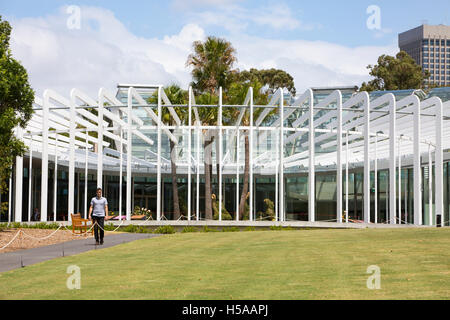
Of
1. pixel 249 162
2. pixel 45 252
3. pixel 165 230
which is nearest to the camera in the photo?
pixel 45 252

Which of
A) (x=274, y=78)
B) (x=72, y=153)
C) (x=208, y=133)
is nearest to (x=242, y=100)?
(x=208, y=133)

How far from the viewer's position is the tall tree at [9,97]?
18.7m

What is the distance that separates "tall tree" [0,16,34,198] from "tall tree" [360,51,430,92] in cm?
6299

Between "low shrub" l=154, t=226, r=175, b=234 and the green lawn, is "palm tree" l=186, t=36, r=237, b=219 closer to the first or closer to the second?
"low shrub" l=154, t=226, r=175, b=234

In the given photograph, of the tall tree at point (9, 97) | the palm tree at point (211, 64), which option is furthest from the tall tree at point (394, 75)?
the tall tree at point (9, 97)

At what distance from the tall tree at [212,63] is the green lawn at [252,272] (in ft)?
72.7

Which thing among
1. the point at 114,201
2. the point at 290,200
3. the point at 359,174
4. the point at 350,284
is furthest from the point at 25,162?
the point at 350,284

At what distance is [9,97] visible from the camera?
19297 mm

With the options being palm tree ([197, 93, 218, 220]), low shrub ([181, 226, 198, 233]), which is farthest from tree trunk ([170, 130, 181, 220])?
low shrub ([181, 226, 198, 233])

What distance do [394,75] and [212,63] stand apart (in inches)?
1857

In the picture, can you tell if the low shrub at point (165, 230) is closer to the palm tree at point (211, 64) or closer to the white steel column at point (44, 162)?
the white steel column at point (44, 162)

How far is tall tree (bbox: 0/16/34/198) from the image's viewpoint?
1870 centimetres

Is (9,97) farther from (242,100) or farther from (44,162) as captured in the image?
(242,100)
